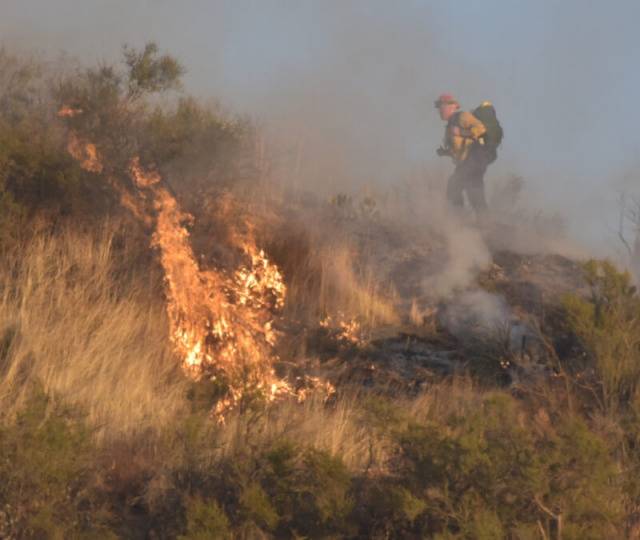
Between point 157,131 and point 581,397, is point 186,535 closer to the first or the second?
point 581,397

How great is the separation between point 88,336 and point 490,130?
739cm

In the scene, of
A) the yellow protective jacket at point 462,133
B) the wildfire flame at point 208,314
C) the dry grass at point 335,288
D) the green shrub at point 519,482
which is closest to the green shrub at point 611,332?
the green shrub at point 519,482

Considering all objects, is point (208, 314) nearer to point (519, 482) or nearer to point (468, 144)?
point (519, 482)

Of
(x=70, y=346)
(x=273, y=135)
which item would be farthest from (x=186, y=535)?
(x=273, y=135)

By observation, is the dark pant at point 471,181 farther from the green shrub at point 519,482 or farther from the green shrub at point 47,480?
the green shrub at point 47,480

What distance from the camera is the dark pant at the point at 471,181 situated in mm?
13500

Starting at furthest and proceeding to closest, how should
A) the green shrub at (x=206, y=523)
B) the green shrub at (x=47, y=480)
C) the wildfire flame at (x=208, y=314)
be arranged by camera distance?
1. the wildfire flame at (x=208, y=314)
2. the green shrub at (x=47, y=480)
3. the green shrub at (x=206, y=523)

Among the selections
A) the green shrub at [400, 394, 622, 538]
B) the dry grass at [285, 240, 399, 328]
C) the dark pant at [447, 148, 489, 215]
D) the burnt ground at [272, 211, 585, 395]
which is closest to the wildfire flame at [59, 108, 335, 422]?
the burnt ground at [272, 211, 585, 395]

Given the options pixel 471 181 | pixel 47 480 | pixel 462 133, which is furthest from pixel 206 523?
pixel 471 181

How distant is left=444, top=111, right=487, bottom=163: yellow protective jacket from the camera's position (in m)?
13.3

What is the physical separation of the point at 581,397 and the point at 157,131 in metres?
5.27

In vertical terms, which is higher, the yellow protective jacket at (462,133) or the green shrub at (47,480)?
the yellow protective jacket at (462,133)

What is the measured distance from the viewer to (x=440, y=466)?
16.1 ft

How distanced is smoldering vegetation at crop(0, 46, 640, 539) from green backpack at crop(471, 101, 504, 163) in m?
1.03
